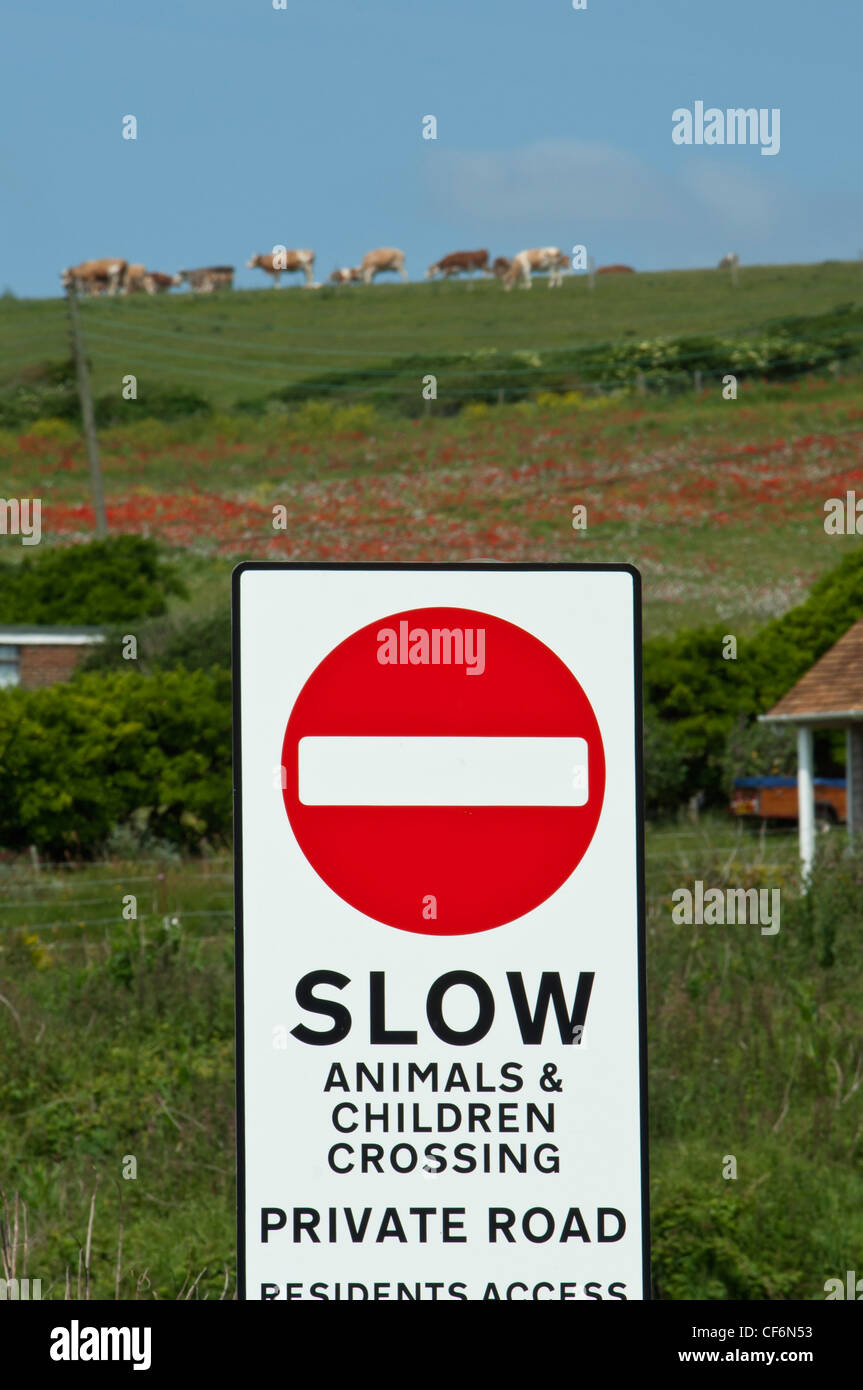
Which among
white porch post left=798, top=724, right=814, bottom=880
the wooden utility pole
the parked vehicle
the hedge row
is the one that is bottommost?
the parked vehicle

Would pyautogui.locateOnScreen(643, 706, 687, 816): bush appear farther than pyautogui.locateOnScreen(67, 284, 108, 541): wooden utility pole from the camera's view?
No

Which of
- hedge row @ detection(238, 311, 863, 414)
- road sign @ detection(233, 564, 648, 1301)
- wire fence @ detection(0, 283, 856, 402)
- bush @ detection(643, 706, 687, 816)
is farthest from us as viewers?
wire fence @ detection(0, 283, 856, 402)

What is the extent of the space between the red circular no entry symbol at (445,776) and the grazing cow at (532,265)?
99.9 meters

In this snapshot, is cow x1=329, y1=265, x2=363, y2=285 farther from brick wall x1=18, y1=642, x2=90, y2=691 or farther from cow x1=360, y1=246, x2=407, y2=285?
brick wall x1=18, y1=642, x2=90, y2=691

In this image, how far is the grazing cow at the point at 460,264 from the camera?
101688 mm

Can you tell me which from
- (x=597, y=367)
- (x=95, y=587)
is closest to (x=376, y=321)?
(x=597, y=367)

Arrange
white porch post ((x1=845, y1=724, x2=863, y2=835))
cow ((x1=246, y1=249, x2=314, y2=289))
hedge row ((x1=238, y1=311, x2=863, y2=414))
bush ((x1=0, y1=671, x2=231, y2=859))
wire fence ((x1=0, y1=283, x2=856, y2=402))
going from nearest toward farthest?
bush ((x1=0, y1=671, x2=231, y2=859))
white porch post ((x1=845, y1=724, x2=863, y2=835))
hedge row ((x1=238, y1=311, x2=863, y2=414))
wire fence ((x1=0, y1=283, x2=856, y2=402))
cow ((x1=246, y1=249, x2=314, y2=289))

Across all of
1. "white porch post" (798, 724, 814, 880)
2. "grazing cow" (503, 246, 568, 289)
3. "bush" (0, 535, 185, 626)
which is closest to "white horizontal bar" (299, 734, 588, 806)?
"white porch post" (798, 724, 814, 880)

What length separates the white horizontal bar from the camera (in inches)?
78.0

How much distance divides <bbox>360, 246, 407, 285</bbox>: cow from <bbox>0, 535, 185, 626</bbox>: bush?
75.2 meters

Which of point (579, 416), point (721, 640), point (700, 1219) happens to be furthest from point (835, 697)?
point (579, 416)
